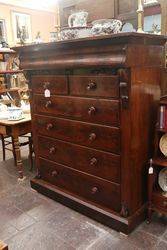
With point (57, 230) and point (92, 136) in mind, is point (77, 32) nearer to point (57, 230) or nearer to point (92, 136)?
point (92, 136)

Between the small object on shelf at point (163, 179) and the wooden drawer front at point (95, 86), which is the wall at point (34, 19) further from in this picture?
the small object on shelf at point (163, 179)

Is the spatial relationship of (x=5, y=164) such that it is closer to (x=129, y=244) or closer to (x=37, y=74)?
(x=37, y=74)

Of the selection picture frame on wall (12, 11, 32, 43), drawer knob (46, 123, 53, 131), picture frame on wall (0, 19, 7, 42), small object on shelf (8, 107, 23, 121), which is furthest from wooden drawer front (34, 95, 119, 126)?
picture frame on wall (12, 11, 32, 43)

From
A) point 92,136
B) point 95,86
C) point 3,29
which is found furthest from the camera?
point 3,29

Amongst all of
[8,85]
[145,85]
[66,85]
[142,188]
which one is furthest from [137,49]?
[8,85]

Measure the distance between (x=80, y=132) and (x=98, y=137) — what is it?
0.63 feet

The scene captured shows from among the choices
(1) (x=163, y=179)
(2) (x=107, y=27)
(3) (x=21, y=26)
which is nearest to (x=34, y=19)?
(3) (x=21, y=26)

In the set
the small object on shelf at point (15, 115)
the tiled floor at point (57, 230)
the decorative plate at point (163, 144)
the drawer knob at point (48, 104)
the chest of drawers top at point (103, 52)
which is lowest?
the tiled floor at point (57, 230)

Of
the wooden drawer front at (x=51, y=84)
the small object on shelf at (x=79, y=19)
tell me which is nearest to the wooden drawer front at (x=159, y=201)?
the wooden drawer front at (x=51, y=84)

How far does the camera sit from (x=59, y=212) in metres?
2.21

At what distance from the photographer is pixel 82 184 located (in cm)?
212

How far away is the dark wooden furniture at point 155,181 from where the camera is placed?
6.12ft

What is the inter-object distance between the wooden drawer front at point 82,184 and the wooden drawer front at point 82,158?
0.06 m

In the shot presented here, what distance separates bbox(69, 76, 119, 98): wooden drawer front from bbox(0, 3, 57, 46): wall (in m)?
5.03
